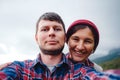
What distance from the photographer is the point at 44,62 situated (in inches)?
31.8

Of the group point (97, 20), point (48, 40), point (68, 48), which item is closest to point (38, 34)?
point (48, 40)

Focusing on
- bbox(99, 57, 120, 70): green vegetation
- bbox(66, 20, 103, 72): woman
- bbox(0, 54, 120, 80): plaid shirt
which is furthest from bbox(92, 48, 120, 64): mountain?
bbox(0, 54, 120, 80): plaid shirt

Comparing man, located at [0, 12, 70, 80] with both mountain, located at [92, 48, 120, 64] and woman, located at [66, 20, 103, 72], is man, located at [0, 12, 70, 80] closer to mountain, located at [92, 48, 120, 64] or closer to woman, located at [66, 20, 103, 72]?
woman, located at [66, 20, 103, 72]

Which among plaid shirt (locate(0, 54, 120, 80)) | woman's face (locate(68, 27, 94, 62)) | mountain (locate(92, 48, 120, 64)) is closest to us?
plaid shirt (locate(0, 54, 120, 80))

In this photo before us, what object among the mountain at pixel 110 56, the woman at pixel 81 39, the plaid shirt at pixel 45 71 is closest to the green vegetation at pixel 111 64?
the mountain at pixel 110 56

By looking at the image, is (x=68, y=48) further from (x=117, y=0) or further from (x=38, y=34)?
(x=117, y=0)

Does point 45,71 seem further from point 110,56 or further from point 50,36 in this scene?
point 110,56

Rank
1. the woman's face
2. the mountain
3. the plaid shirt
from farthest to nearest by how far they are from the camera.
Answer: the mountain, the woman's face, the plaid shirt

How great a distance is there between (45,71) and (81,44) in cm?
16

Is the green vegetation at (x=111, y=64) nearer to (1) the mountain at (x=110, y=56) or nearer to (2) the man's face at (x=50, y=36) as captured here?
(1) the mountain at (x=110, y=56)

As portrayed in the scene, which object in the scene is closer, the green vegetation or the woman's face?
the woman's face

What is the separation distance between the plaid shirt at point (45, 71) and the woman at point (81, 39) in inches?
3.5

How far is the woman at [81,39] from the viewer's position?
A: 0.87 m

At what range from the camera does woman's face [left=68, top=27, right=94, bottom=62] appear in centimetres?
87
